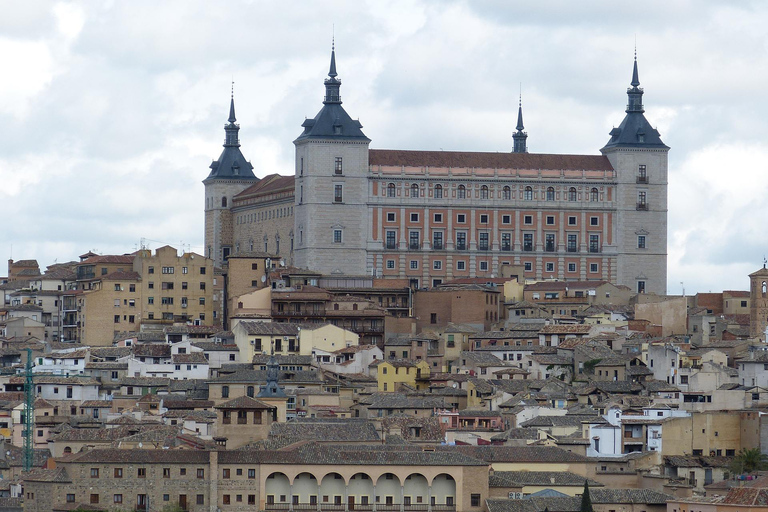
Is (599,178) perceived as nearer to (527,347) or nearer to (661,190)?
(661,190)

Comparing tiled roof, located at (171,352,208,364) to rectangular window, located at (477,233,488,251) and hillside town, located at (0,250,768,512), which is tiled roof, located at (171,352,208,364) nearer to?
hillside town, located at (0,250,768,512)

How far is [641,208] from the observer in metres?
143

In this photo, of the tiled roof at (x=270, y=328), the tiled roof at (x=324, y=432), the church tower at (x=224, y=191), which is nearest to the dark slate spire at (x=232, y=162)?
the church tower at (x=224, y=191)

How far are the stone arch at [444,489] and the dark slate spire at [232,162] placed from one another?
83283 mm

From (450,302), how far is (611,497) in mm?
41743

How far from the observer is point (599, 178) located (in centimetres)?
14325

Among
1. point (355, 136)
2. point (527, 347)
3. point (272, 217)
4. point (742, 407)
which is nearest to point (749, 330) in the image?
point (527, 347)

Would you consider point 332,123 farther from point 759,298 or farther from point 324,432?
point 324,432

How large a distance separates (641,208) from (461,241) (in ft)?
37.6

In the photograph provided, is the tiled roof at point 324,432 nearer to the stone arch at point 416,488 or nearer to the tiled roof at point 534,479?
the stone arch at point 416,488

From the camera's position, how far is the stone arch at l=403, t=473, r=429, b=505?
80.8 m

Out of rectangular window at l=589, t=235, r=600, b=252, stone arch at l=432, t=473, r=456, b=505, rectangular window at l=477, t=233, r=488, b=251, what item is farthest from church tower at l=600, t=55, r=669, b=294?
stone arch at l=432, t=473, r=456, b=505

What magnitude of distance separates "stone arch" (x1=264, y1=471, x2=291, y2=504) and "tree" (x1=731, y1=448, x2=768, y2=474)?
1717 cm

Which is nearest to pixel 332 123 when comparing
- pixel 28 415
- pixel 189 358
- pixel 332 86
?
pixel 332 86
